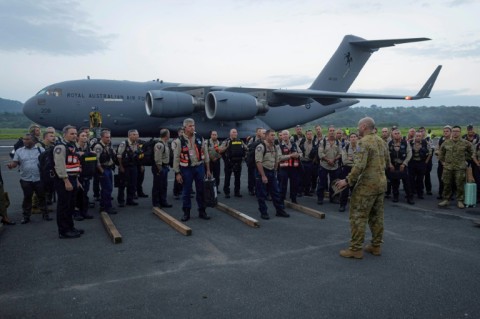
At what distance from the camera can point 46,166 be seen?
6305mm

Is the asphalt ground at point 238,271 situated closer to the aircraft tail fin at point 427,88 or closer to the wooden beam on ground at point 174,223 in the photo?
the wooden beam on ground at point 174,223

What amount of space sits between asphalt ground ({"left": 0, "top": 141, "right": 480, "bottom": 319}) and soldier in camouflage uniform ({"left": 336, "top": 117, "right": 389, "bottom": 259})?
9.4 inches

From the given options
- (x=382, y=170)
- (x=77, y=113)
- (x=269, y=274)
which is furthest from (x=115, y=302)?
(x=77, y=113)

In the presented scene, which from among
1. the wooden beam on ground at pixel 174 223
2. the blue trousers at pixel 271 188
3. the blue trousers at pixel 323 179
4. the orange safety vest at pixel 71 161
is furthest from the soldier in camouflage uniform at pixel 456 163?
the orange safety vest at pixel 71 161

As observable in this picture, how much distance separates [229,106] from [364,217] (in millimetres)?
11804

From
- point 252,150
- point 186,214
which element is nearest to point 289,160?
point 252,150

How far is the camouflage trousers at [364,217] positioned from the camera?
4.99 metres

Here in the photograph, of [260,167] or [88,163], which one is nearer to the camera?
[88,163]

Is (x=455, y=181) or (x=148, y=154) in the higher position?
(x=148, y=154)

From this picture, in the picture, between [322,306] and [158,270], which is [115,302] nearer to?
[158,270]

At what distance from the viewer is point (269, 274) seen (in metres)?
4.41

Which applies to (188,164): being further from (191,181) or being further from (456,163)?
(456,163)

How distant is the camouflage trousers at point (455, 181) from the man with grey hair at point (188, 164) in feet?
18.9

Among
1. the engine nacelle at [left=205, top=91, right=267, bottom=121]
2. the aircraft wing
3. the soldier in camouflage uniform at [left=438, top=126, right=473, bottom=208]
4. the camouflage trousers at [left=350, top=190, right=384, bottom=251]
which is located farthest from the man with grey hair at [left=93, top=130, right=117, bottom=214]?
the aircraft wing
